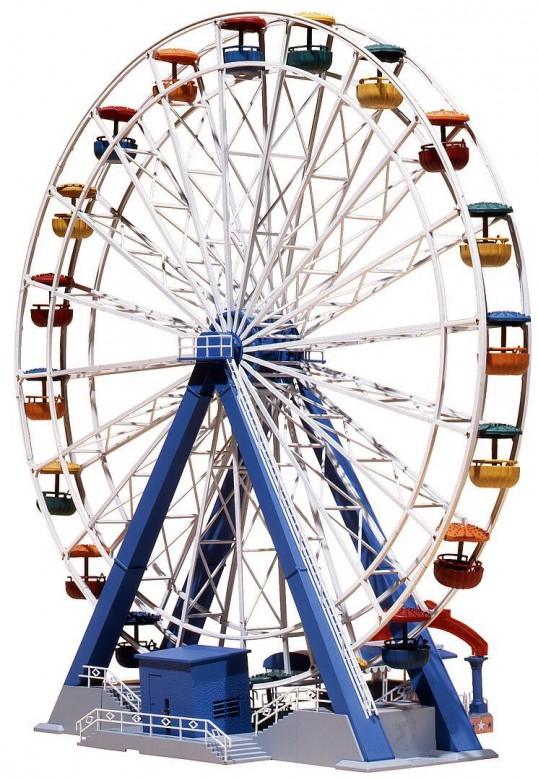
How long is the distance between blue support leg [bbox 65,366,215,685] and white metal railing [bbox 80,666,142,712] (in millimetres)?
193

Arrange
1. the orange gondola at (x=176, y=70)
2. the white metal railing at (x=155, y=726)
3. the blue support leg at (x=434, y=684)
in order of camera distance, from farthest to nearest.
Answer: the orange gondola at (x=176, y=70) → the blue support leg at (x=434, y=684) → the white metal railing at (x=155, y=726)

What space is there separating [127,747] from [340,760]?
195 inches

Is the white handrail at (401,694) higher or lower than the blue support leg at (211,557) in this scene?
lower

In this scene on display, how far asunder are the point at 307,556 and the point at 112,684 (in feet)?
18.5

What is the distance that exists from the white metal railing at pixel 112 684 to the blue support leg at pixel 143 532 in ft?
0.63

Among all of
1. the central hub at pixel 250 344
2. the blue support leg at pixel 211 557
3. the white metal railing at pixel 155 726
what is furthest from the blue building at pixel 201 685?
the central hub at pixel 250 344

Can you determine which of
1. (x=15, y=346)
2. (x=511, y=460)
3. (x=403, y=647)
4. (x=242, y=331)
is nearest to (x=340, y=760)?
(x=403, y=647)

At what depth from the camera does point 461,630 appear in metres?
47.9

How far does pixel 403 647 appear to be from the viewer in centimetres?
4484

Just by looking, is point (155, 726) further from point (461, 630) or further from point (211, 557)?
point (461, 630)

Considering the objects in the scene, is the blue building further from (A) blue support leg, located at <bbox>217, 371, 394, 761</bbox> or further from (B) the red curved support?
(B) the red curved support

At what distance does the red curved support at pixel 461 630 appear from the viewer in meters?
47.7

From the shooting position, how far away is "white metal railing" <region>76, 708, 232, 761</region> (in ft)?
148

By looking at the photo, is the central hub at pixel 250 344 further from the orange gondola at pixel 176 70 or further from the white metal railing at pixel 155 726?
the white metal railing at pixel 155 726
